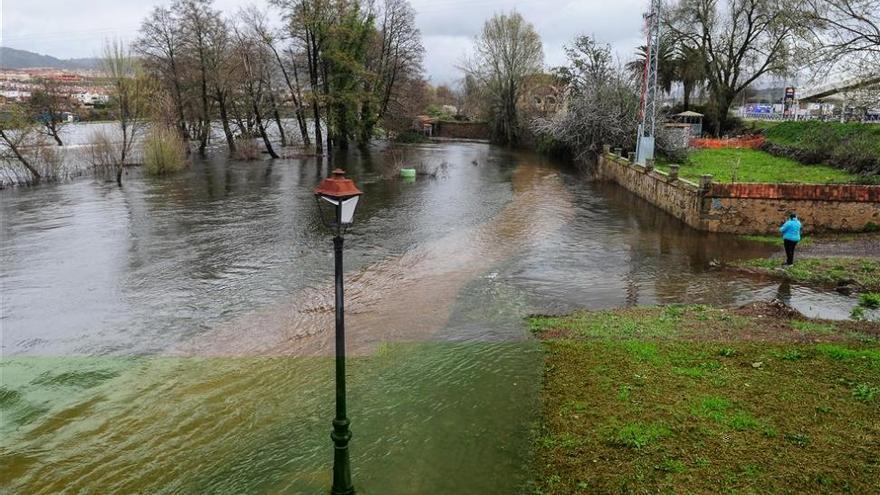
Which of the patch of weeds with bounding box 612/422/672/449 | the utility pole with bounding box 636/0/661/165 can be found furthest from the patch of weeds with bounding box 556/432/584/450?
the utility pole with bounding box 636/0/661/165

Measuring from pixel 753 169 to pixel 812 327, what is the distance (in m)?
20.2

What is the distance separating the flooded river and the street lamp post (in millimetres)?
928

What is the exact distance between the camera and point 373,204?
25.3m

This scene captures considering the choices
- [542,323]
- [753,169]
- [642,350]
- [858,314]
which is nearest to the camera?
[642,350]

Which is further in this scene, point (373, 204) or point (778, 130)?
point (778, 130)

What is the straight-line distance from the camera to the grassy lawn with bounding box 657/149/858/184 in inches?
935

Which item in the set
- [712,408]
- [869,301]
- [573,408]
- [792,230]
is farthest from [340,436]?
[792,230]

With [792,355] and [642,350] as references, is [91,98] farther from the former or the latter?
[792,355]

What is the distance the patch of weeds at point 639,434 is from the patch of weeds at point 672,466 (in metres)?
0.37

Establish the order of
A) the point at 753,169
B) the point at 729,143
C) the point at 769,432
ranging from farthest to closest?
the point at 729,143 → the point at 753,169 → the point at 769,432

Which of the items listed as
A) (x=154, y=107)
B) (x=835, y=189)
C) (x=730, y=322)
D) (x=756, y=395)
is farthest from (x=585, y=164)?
(x=756, y=395)

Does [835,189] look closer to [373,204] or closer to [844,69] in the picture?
[844,69]

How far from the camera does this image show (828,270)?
13.6m

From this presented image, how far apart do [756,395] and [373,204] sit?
64.7 feet
